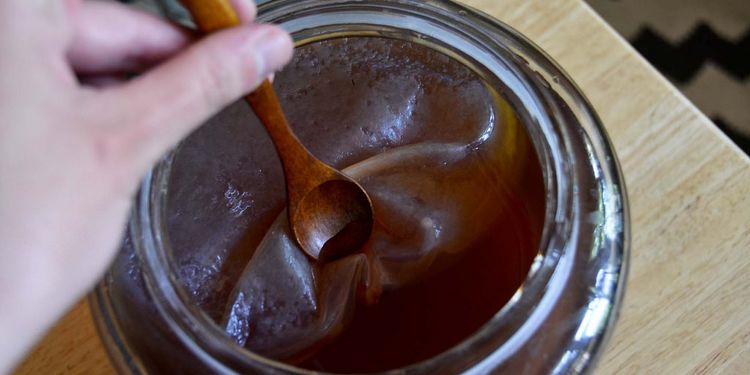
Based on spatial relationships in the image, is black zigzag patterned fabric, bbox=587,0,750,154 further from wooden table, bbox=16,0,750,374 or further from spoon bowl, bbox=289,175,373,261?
spoon bowl, bbox=289,175,373,261

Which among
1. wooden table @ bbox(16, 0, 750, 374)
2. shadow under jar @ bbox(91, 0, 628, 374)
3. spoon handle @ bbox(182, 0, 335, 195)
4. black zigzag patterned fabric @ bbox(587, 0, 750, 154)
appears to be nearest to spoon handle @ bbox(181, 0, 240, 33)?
spoon handle @ bbox(182, 0, 335, 195)

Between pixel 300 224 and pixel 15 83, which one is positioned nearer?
pixel 15 83

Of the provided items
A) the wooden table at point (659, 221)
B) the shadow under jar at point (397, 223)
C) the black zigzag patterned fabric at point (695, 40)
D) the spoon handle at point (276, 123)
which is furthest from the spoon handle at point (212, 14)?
the black zigzag patterned fabric at point (695, 40)

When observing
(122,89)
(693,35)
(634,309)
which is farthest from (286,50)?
(693,35)

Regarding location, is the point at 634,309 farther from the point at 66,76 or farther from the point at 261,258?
the point at 66,76

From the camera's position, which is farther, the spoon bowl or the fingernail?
the spoon bowl

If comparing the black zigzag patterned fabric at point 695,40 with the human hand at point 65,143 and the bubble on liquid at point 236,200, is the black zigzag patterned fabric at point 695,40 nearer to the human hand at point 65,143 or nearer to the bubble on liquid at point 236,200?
the bubble on liquid at point 236,200
